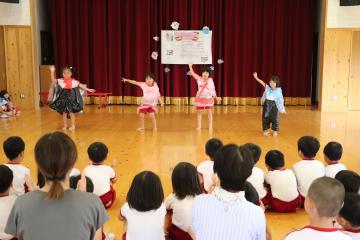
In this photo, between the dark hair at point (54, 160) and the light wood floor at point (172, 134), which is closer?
the dark hair at point (54, 160)

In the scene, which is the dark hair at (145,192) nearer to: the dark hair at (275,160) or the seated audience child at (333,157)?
the dark hair at (275,160)

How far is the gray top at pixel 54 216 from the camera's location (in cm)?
160

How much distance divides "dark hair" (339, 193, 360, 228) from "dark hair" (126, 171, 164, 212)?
0.89 m

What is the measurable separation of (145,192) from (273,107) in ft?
16.4

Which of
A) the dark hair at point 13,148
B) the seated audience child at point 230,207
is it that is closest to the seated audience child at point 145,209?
the seated audience child at point 230,207

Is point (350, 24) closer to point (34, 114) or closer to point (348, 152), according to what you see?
point (348, 152)

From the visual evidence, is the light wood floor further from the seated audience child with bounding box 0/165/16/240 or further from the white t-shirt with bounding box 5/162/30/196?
the seated audience child with bounding box 0/165/16/240

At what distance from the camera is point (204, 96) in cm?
725

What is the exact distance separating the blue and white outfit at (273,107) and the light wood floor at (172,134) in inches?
9.3

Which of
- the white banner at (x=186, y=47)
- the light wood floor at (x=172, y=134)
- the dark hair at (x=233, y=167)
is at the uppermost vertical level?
the white banner at (x=186, y=47)

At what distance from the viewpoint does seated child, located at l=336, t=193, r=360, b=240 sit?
196 centimetres

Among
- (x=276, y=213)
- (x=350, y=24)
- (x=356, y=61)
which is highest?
(x=350, y=24)

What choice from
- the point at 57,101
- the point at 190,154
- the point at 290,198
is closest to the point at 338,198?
the point at 290,198

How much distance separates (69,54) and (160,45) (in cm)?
231
